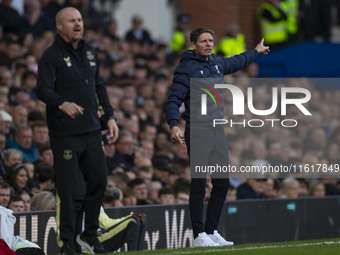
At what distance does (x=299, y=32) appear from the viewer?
22.5 meters

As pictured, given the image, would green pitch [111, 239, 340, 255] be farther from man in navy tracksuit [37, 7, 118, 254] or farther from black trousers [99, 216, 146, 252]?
black trousers [99, 216, 146, 252]

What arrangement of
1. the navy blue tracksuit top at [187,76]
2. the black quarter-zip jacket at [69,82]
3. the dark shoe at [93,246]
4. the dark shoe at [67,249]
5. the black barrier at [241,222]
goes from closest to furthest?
the black quarter-zip jacket at [69,82] → the dark shoe at [67,249] → the dark shoe at [93,246] → the navy blue tracksuit top at [187,76] → the black barrier at [241,222]

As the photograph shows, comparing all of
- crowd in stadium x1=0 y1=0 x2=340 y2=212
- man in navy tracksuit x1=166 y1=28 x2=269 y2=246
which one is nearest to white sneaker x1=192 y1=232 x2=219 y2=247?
man in navy tracksuit x1=166 y1=28 x2=269 y2=246

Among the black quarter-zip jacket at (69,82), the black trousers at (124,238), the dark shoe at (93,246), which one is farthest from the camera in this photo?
the black trousers at (124,238)

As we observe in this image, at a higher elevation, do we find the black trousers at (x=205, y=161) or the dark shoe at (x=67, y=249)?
the black trousers at (x=205, y=161)

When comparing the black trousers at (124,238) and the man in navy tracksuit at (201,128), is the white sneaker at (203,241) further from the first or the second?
the black trousers at (124,238)

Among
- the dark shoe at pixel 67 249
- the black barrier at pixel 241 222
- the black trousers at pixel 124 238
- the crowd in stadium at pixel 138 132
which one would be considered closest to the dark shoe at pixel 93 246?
the dark shoe at pixel 67 249

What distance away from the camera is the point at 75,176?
27.3 ft

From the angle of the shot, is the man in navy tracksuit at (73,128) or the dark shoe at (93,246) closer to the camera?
the man in navy tracksuit at (73,128)

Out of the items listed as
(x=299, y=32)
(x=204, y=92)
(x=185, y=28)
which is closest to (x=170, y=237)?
(x=204, y=92)

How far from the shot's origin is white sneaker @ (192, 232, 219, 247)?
29.7 ft

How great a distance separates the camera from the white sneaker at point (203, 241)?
9.06 metres

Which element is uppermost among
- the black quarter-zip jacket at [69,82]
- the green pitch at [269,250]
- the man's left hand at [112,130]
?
the black quarter-zip jacket at [69,82]

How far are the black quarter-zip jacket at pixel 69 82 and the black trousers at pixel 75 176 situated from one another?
91 mm
